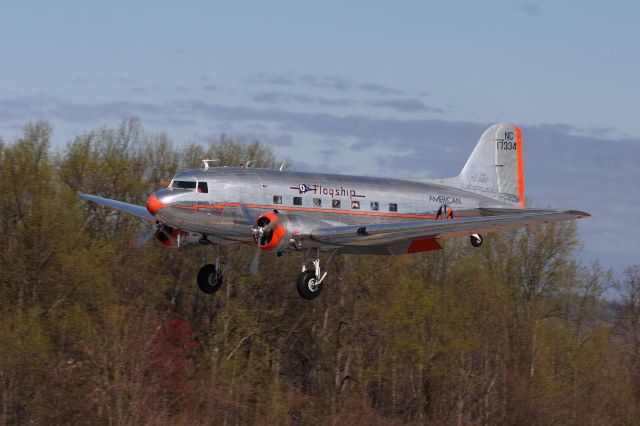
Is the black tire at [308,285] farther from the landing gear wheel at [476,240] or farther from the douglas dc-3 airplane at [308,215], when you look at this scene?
the landing gear wheel at [476,240]

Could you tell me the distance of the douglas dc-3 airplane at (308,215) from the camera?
28781 millimetres

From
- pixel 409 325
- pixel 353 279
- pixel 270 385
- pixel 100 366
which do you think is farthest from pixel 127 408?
pixel 409 325

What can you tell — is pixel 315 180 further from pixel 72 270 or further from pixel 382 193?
pixel 72 270

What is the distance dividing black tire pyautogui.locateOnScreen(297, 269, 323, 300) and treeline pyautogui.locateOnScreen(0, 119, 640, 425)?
18.8 m

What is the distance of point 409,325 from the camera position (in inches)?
2382

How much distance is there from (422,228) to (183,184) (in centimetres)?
735

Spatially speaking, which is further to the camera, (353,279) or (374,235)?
(353,279)

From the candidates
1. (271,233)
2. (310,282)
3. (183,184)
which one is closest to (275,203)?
(271,233)

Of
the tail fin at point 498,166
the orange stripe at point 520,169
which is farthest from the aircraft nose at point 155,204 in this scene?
the orange stripe at point 520,169

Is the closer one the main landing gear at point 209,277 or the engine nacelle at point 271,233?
the engine nacelle at point 271,233

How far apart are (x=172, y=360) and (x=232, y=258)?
6.79 m

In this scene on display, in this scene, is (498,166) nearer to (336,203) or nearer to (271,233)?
(336,203)

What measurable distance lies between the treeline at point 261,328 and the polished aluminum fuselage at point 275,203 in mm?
18740

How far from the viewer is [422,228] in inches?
1177
